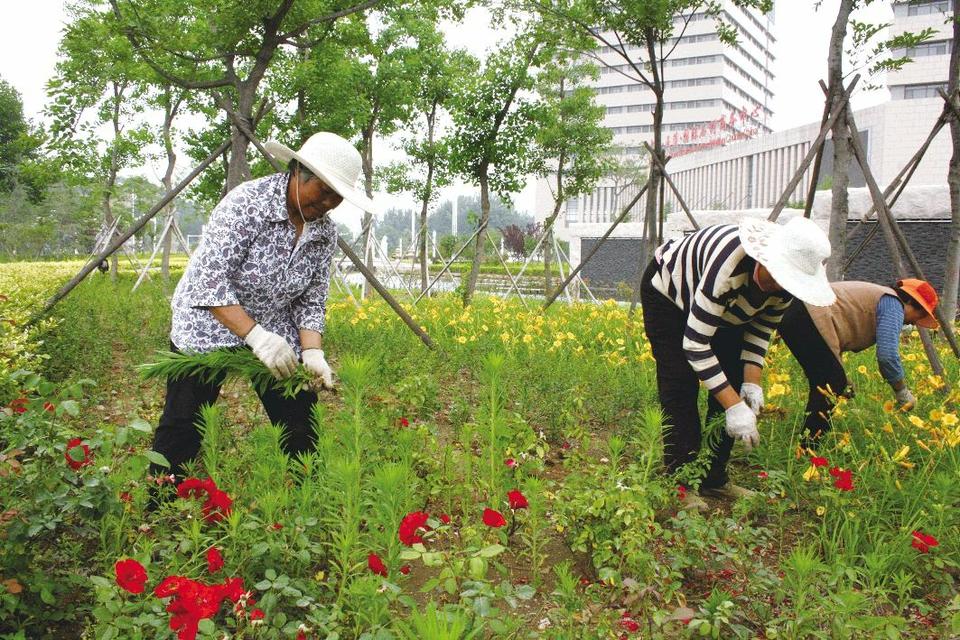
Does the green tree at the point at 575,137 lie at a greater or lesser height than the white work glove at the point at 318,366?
greater

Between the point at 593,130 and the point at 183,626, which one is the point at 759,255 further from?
the point at 593,130

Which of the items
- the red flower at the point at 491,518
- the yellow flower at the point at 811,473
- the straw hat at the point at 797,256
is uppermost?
the straw hat at the point at 797,256

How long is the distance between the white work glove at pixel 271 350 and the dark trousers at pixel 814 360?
2.19 meters

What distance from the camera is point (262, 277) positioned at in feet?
8.14

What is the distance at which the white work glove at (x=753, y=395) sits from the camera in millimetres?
2736

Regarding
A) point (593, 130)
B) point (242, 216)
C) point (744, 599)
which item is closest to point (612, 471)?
point (744, 599)

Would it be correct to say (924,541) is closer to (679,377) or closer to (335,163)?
(679,377)

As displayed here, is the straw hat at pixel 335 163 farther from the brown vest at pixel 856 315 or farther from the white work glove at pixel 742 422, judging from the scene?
the brown vest at pixel 856 315

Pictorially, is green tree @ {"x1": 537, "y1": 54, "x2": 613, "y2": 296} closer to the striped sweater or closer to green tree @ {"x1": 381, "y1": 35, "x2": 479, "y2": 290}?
green tree @ {"x1": 381, "y1": 35, "x2": 479, "y2": 290}

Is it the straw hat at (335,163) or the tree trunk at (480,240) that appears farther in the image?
the tree trunk at (480,240)

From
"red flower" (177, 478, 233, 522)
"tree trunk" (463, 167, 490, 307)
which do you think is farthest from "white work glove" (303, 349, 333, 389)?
"tree trunk" (463, 167, 490, 307)

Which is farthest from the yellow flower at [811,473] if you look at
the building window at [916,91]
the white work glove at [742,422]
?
the building window at [916,91]

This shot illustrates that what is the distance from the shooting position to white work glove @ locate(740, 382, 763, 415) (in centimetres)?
274

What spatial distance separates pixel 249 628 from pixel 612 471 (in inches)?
48.0
